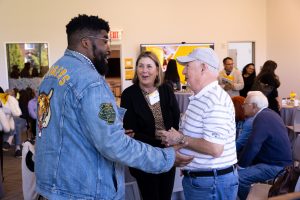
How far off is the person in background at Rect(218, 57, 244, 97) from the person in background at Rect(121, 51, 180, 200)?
5313 mm

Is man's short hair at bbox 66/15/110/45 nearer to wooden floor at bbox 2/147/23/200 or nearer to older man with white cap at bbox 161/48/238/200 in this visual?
older man with white cap at bbox 161/48/238/200

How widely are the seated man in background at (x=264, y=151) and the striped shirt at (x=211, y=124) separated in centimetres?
118

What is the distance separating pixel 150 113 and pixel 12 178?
3.40m

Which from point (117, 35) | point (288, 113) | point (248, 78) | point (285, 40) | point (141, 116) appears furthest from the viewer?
point (285, 40)

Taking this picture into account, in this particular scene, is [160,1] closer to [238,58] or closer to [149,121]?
[238,58]

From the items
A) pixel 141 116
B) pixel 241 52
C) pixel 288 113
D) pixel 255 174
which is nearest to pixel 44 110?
pixel 141 116

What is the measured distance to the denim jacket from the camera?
148 centimetres

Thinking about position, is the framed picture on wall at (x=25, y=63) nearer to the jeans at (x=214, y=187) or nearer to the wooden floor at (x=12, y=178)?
the wooden floor at (x=12, y=178)

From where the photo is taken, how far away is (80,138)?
4.98 feet

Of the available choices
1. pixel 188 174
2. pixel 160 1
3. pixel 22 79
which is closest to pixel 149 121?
pixel 188 174

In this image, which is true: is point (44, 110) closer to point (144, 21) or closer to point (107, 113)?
point (107, 113)

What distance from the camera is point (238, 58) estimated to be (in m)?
12.0

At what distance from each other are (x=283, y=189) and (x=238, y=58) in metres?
10.2

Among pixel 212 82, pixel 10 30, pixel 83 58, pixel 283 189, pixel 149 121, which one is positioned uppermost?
pixel 10 30
